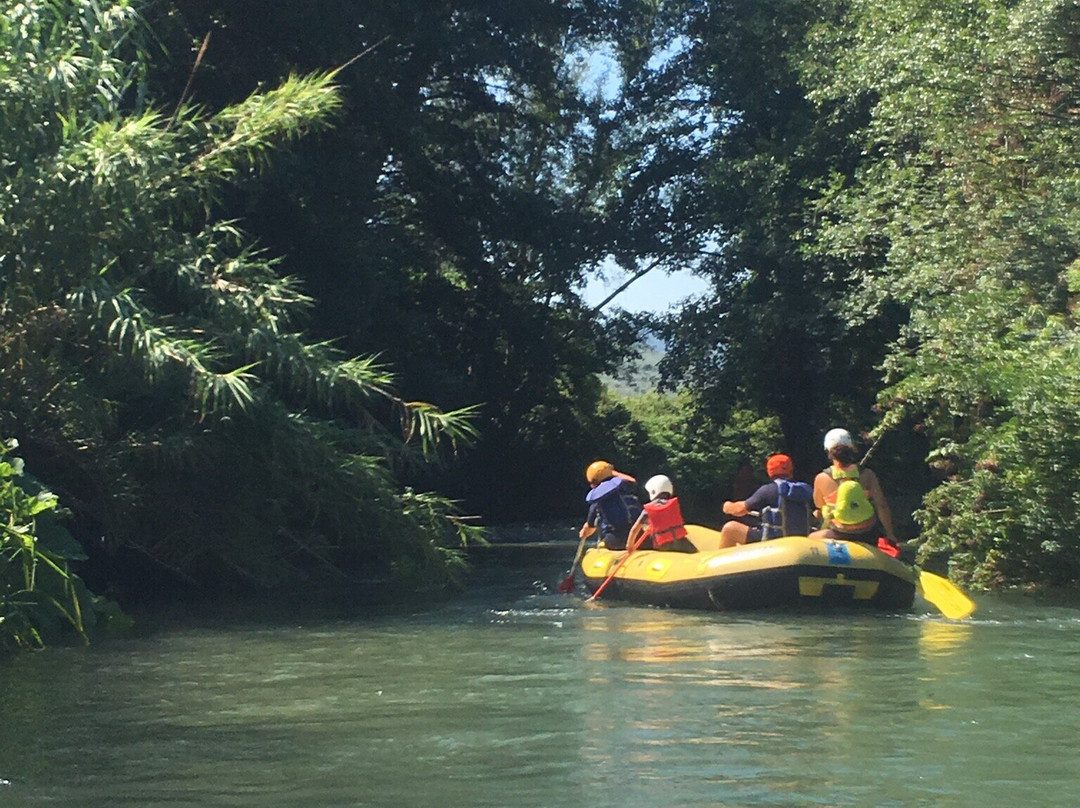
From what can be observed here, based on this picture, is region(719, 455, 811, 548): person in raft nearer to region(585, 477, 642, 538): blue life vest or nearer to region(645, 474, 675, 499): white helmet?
region(645, 474, 675, 499): white helmet

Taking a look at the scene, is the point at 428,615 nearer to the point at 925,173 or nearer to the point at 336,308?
the point at 336,308

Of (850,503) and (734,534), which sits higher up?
(850,503)

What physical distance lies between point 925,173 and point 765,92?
22.5ft

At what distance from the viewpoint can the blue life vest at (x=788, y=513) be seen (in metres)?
12.3

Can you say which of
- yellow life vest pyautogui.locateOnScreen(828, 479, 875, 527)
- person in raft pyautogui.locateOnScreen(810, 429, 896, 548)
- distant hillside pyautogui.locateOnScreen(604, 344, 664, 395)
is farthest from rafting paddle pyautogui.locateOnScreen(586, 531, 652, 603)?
distant hillside pyautogui.locateOnScreen(604, 344, 664, 395)

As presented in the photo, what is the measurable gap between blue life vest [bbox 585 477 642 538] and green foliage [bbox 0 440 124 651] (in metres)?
4.59

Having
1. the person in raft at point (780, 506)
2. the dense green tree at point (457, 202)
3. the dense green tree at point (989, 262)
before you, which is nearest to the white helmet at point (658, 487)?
the person in raft at point (780, 506)

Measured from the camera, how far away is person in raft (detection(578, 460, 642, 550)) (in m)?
13.8

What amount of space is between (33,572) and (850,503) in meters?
5.66

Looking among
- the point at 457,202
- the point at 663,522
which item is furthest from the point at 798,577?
the point at 457,202

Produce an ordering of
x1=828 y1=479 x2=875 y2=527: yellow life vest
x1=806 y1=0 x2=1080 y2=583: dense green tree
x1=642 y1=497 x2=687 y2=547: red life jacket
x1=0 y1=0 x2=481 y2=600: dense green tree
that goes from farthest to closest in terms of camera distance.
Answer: x1=642 y1=497 x2=687 y2=547: red life jacket < x1=806 y1=0 x2=1080 y2=583: dense green tree < x1=828 y1=479 x2=875 y2=527: yellow life vest < x1=0 y1=0 x2=481 y2=600: dense green tree

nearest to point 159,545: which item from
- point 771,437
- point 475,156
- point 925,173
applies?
point 925,173

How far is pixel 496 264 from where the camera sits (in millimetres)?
26469

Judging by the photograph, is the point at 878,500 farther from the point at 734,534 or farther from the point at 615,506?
the point at 615,506
